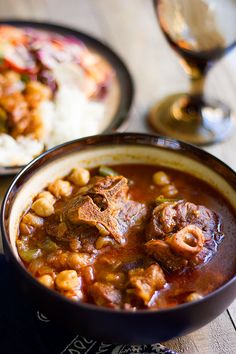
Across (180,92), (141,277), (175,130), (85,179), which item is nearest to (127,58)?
(180,92)

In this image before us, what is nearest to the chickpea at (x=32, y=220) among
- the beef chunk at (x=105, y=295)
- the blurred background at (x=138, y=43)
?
the beef chunk at (x=105, y=295)

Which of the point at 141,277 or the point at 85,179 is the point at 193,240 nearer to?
the point at 141,277

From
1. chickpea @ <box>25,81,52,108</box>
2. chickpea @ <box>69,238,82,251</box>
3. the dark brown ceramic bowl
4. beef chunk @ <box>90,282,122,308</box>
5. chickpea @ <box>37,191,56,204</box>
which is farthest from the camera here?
chickpea @ <box>25,81,52,108</box>

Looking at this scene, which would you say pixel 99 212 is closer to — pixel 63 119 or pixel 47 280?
pixel 47 280

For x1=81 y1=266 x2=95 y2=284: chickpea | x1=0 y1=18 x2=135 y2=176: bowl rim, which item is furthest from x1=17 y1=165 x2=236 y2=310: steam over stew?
x1=0 y1=18 x2=135 y2=176: bowl rim

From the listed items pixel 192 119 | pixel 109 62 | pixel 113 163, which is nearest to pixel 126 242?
pixel 113 163

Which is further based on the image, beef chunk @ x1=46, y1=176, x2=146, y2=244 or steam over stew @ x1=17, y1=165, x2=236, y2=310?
beef chunk @ x1=46, y1=176, x2=146, y2=244

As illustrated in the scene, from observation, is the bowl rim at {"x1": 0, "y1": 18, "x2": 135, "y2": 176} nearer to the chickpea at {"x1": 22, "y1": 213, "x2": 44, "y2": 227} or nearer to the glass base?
the glass base
